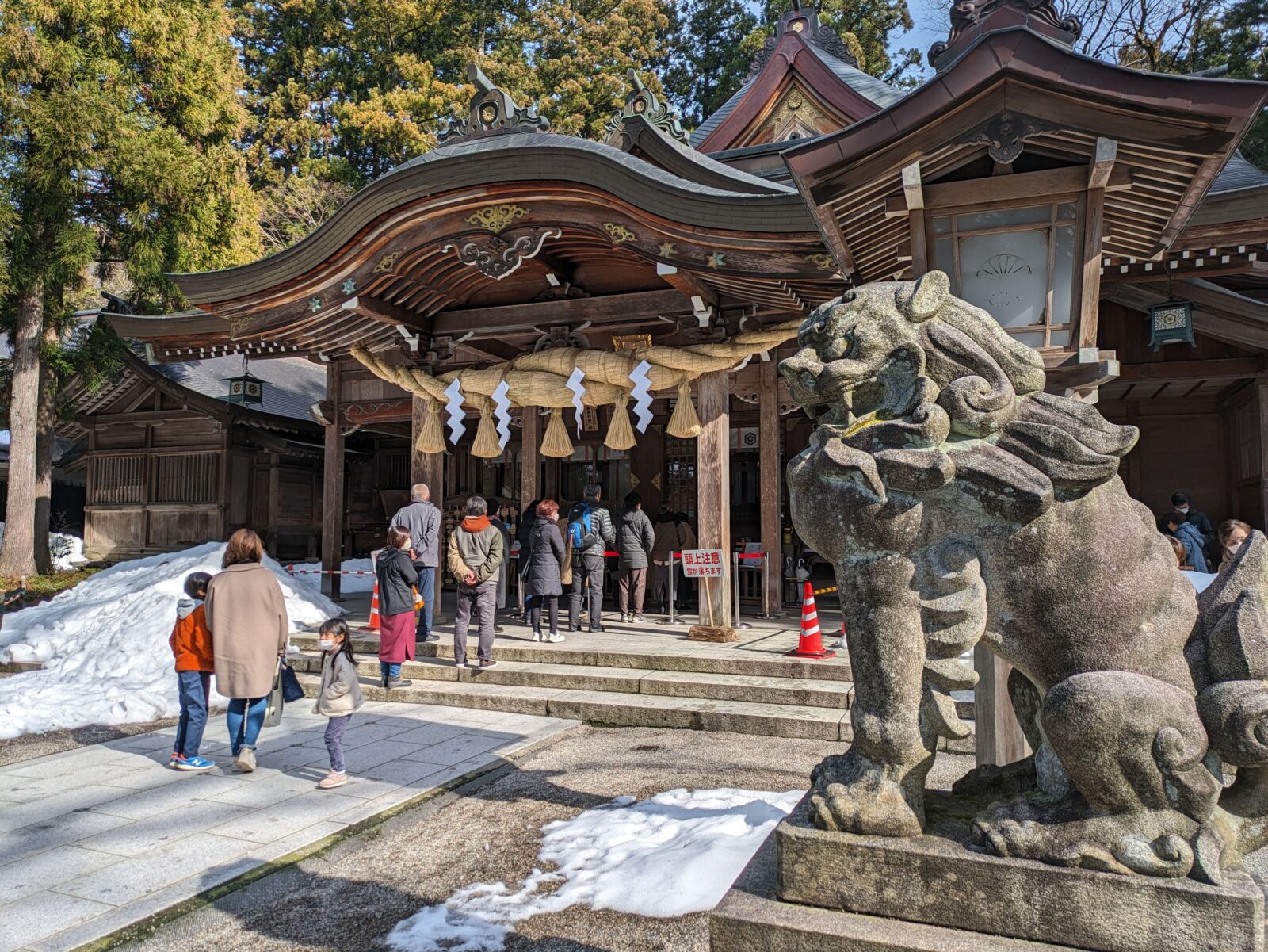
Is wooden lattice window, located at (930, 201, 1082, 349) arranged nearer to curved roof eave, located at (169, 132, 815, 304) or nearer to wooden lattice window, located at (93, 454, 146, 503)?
curved roof eave, located at (169, 132, 815, 304)

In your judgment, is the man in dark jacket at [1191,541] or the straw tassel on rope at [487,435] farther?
the straw tassel on rope at [487,435]

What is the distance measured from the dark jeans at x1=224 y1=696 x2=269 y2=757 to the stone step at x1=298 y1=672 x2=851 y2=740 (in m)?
1.86

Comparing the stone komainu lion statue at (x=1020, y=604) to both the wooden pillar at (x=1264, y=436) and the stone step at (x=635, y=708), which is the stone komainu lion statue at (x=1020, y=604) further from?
the wooden pillar at (x=1264, y=436)

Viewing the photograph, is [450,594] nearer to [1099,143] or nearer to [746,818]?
[746,818]

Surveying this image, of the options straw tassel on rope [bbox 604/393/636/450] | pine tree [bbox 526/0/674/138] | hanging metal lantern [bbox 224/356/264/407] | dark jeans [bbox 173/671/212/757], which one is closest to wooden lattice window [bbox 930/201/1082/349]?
straw tassel on rope [bbox 604/393/636/450]

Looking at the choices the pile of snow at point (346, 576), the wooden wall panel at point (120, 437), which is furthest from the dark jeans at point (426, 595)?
the wooden wall panel at point (120, 437)

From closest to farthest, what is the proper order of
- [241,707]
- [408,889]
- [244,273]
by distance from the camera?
[408,889]
[241,707]
[244,273]

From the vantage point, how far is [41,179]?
38.6 feet

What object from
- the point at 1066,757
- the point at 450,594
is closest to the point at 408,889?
the point at 1066,757

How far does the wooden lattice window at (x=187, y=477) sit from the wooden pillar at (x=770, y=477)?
993 centimetres

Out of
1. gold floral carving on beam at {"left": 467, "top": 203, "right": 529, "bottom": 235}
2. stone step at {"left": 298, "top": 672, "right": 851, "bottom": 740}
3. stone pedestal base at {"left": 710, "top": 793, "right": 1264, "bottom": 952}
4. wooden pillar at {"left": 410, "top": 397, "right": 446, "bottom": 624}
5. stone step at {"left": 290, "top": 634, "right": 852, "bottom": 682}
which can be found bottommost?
stone step at {"left": 298, "top": 672, "right": 851, "bottom": 740}

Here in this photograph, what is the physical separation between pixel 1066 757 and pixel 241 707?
Result: 486 centimetres

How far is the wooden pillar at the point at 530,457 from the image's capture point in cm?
974

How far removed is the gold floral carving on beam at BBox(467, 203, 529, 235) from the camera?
7375mm
